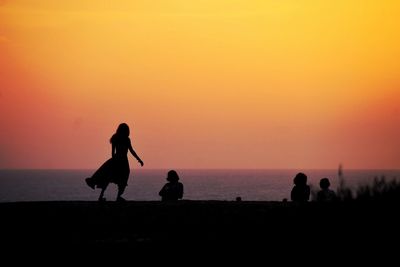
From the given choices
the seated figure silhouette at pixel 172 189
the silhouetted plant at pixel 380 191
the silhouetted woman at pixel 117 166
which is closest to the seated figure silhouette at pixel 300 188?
the seated figure silhouette at pixel 172 189

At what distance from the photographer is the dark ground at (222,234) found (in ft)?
45.2

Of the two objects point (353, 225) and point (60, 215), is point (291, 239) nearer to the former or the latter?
point (353, 225)

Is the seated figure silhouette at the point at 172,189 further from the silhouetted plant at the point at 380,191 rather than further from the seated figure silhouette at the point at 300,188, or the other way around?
the silhouetted plant at the point at 380,191

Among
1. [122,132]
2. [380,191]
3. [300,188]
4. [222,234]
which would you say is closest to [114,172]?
[122,132]

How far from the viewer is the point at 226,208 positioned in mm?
20859

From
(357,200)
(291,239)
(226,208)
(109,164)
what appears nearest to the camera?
(291,239)

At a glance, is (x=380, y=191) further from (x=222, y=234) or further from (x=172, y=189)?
(x=172, y=189)

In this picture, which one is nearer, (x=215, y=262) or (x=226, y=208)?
(x=215, y=262)

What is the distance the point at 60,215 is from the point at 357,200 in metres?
7.04

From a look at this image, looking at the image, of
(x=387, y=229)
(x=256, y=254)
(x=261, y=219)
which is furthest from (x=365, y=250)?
(x=261, y=219)

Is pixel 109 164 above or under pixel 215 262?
above

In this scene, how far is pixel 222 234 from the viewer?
15508 millimetres

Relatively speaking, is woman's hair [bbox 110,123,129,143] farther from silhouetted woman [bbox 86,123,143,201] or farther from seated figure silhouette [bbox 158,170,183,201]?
seated figure silhouette [bbox 158,170,183,201]

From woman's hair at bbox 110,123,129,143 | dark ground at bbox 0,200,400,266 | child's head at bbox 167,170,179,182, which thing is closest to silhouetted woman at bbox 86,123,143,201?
woman's hair at bbox 110,123,129,143
